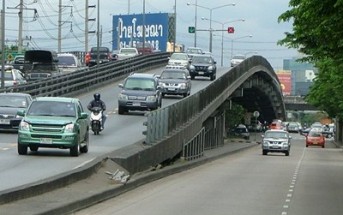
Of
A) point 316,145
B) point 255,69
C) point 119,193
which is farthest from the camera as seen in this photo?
point 316,145

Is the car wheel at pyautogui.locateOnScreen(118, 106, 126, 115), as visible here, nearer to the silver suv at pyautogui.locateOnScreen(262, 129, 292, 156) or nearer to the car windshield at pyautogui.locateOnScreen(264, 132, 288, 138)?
the silver suv at pyautogui.locateOnScreen(262, 129, 292, 156)

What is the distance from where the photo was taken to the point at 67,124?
27281 millimetres

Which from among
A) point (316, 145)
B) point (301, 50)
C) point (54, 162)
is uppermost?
point (301, 50)

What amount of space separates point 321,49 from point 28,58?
4125 centimetres

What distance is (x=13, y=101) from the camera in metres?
36.5

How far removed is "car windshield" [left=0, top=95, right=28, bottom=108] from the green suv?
781 centimetres

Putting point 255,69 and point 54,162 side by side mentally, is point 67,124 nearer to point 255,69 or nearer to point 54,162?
point 54,162

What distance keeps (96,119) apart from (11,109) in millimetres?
3544

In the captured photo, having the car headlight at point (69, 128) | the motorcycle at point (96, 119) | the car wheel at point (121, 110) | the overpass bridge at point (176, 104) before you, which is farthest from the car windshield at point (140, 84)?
the car headlight at point (69, 128)

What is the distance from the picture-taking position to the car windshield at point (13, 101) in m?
36.1

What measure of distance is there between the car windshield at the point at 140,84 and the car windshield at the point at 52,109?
62.0ft

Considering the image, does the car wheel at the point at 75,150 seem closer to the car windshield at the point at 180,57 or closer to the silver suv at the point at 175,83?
the silver suv at the point at 175,83

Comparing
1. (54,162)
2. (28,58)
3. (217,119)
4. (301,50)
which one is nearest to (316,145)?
(217,119)

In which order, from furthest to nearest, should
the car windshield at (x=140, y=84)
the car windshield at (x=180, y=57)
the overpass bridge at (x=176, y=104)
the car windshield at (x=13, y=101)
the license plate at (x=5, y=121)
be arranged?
the car windshield at (x=180, y=57) → the car windshield at (x=140, y=84) → the car windshield at (x=13, y=101) → the license plate at (x=5, y=121) → the overpass bridge at (x=176, y=104)
